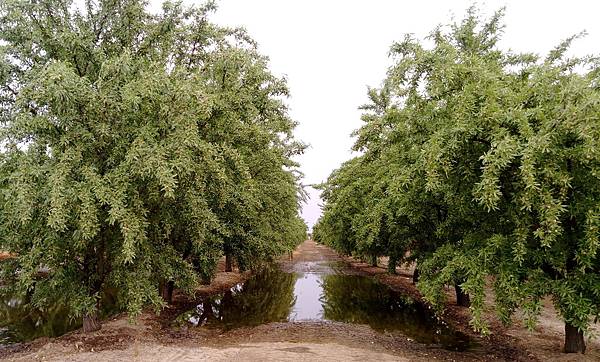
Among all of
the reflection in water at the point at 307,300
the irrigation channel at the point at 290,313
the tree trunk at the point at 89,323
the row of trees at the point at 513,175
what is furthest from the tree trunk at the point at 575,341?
the tree trunk at the point at 89,323

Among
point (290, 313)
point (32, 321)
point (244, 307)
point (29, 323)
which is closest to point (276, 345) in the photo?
point (290, 313)

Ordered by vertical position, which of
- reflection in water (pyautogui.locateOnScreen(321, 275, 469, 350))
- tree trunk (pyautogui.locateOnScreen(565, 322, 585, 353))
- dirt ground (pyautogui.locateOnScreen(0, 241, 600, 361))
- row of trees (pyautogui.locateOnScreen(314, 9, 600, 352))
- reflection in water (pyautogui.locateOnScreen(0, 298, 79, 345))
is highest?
row of trees (pyautogui.locateOnScreen(314, 9, 600, 352))

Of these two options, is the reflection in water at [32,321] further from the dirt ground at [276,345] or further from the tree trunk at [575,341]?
the tree trunk at [575,341]

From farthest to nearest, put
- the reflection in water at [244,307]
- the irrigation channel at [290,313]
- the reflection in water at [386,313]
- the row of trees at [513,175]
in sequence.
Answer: the reflection in water at [244,307], the irrigation channel at [290,313], the reflection in water at [386,313], the row of trees at [513,175]

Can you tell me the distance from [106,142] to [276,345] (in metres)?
7.94

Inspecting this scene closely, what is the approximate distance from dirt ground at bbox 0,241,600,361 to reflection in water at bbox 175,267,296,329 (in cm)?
135

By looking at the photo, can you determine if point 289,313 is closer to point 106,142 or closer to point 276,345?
point 276,345

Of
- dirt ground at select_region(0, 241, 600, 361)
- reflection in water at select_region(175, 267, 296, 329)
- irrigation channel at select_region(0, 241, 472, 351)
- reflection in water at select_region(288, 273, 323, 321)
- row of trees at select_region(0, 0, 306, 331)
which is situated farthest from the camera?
reflection in water at select_region(288, 273, 323, 321)

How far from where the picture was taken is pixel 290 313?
64.0 feet

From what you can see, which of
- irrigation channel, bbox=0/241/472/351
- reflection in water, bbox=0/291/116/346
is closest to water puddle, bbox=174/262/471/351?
irrigation channel, bbox=0/241/472/351

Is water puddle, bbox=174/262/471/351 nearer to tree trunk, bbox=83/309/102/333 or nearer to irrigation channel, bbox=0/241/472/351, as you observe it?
irrigation channel, bbox=0/241/472/351

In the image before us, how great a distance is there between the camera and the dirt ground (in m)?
11.2

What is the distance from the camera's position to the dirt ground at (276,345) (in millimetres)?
11188

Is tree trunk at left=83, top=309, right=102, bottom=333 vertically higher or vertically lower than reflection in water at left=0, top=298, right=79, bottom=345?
higher
